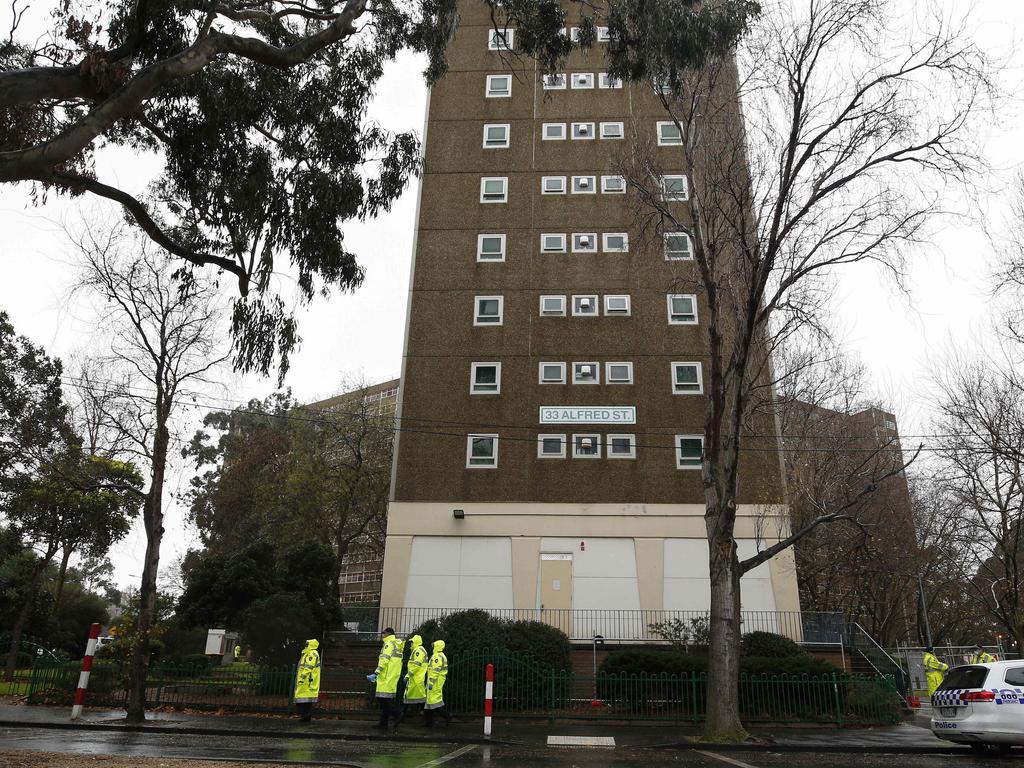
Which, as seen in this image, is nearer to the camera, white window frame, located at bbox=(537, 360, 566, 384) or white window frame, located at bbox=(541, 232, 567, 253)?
white window frame, located at bbox=(537, 360, 566, 384)

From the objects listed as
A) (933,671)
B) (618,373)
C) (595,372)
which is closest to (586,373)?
(595,372)

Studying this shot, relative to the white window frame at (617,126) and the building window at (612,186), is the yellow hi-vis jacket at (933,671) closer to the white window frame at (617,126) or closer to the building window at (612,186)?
the building window at (612,186)

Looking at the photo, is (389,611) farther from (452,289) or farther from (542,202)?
(542,202)

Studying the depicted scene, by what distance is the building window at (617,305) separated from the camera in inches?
1078

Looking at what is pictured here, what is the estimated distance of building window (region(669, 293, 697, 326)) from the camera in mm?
27141

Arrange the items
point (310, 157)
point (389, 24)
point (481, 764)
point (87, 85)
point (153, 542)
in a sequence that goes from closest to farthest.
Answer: point (87, 85), point (481, 764), point (310, 157), point (389, 24), point (153, 542)

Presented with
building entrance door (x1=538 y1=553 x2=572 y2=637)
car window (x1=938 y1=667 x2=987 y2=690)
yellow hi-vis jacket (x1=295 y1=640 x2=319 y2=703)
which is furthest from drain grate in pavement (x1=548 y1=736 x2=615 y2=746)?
building entrance door (x1=538 y1=553 x2=572 y2=637)

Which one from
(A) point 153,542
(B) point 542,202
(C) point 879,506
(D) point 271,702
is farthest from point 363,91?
(C) point 879,506

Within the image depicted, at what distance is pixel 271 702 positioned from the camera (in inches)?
674

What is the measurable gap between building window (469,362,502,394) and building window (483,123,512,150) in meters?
9.13

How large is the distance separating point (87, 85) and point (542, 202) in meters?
21.4

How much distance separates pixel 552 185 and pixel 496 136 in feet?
10.6

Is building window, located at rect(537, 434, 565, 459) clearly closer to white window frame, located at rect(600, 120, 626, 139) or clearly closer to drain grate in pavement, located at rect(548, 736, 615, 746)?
white window frame, located at rect(600, 120, 626, 139)

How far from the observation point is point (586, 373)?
26.7 meters
